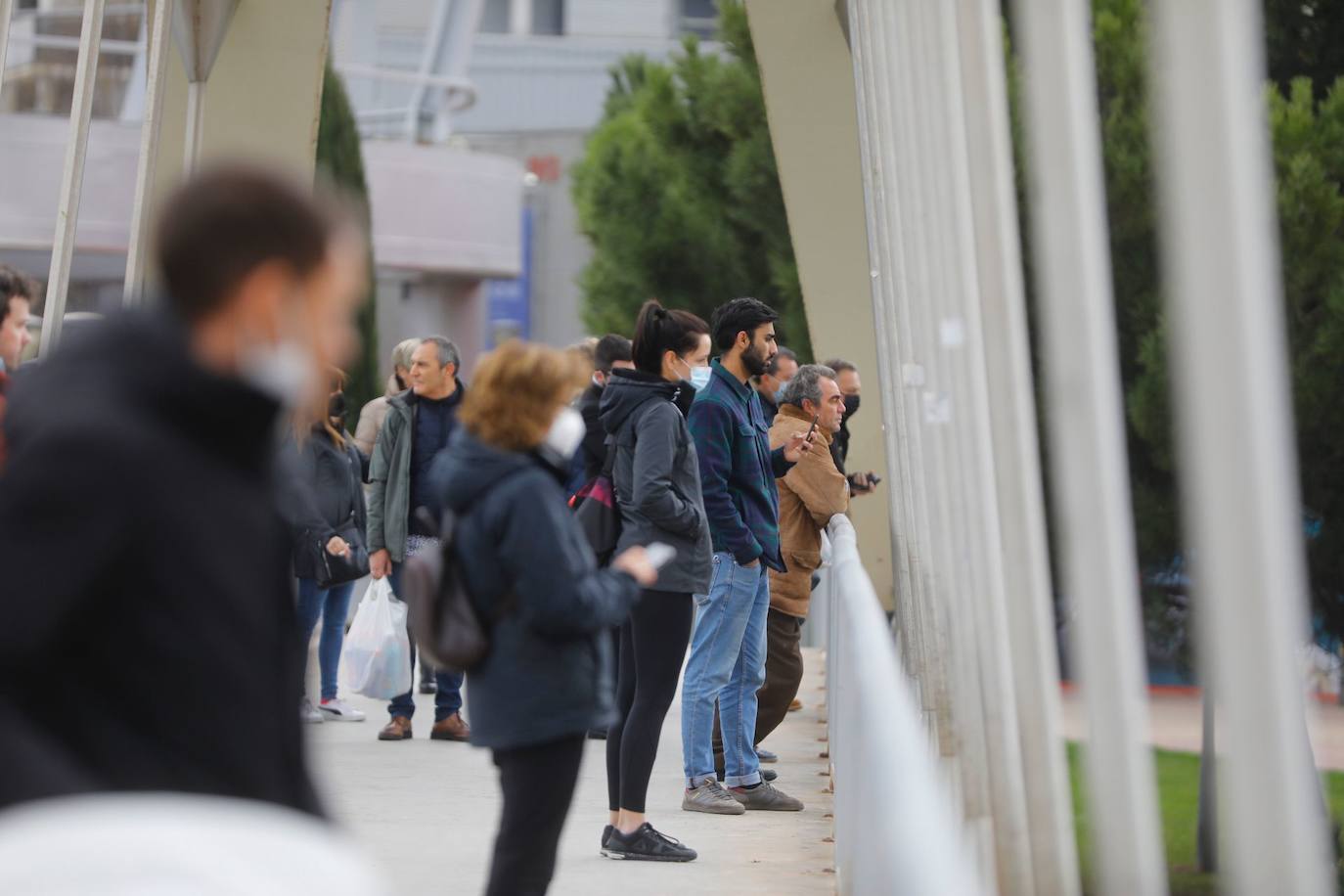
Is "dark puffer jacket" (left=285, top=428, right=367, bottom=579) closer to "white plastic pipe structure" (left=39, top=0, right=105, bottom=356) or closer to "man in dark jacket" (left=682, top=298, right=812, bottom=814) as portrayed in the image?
"white plastic pipe structure" (left=39, top=0, right=105, bottom=356)

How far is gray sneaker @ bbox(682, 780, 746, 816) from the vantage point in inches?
258

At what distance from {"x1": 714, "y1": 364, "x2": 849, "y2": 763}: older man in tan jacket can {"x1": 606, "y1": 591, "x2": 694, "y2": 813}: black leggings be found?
1.73 m

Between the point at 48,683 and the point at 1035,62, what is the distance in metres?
1.78

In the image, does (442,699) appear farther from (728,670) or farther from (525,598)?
(525,598)

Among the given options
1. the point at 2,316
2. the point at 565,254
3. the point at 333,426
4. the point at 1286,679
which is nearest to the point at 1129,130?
the point at 333,426

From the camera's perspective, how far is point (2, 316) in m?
4.42

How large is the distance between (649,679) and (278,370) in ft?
11.7

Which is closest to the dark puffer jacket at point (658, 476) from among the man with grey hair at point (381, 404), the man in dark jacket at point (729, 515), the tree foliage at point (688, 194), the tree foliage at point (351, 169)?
the man in dark jacket at point (729, 515)

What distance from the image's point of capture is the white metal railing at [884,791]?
2.21 metres

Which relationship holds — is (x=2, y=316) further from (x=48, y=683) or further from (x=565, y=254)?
(x=565, y=254)

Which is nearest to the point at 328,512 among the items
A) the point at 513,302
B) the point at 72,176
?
the point at 72,176

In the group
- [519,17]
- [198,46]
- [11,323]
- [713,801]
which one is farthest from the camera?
[519,17]

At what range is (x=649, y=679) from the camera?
545cm

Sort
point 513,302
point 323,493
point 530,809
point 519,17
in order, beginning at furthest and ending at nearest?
point 519,17, point 513,302, point 323,493, point 530,809
